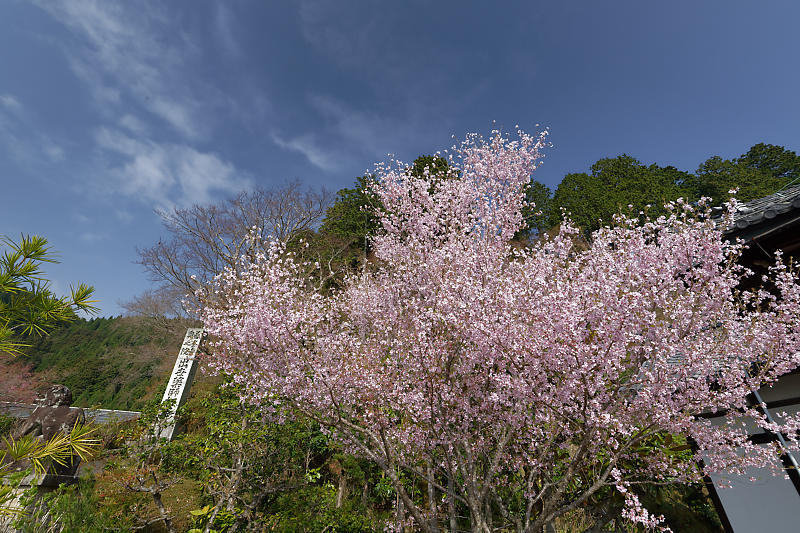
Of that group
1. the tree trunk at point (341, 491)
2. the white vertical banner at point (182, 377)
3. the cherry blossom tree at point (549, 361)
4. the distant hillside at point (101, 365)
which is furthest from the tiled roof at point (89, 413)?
the cherry blossom tree at point (549, 361)

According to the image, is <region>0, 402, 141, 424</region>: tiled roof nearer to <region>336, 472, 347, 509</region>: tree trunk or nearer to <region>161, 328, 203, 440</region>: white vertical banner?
<region>161, 328, 203, 440</region>: white vertical banner

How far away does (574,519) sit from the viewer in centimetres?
737

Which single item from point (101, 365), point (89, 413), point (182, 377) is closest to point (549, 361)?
point (182, 377)

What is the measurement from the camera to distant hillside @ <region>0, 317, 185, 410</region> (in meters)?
19.1

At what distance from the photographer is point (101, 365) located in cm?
3403

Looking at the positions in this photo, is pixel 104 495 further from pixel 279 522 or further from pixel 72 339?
pixel 72 339

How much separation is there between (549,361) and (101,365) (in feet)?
145

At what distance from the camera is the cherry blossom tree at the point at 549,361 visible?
4.07 metres

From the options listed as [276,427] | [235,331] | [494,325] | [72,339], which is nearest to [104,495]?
[276,427]

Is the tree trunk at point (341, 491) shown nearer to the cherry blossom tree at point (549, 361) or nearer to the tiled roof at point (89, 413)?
the cherry blossom tree at point (549, 361)

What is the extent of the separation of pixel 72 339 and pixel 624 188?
61136 mm

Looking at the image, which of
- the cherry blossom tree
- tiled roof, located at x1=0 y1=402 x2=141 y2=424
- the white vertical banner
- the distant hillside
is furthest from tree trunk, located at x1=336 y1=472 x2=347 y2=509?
the distant hillside

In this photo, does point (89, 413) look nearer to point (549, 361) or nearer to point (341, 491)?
point (341, 491)

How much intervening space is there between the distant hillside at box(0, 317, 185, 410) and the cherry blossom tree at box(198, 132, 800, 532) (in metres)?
17.6
